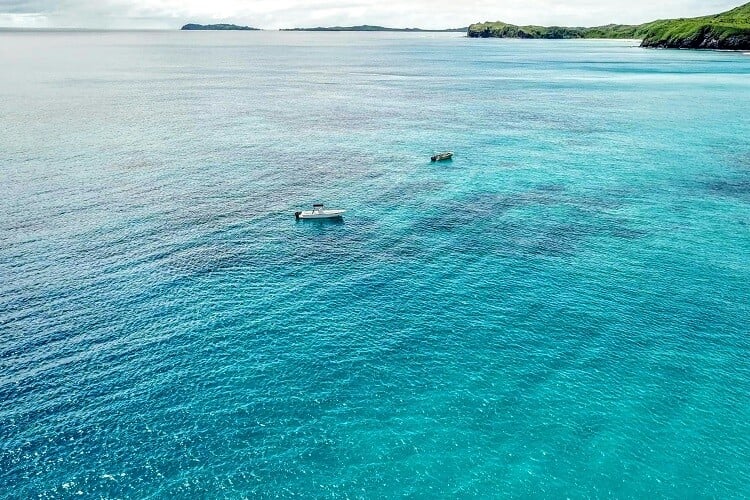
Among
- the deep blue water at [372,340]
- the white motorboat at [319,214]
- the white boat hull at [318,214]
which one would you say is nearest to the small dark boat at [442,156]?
the deep blue water at [372,340]

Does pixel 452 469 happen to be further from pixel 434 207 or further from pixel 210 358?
pixel 434 207

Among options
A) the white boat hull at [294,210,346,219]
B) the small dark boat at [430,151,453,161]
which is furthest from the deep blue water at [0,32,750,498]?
the small dark boat at [430,151,453,161]

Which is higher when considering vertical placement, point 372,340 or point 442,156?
point 442,156

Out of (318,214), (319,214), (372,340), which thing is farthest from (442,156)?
(372,340)

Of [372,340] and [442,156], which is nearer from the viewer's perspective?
[372,340]

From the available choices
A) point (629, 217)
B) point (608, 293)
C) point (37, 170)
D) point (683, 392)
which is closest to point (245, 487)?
point (683, 392)

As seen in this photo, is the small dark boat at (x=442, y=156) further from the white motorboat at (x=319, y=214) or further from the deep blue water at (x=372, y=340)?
the white motorboat at (x=319, y=214)

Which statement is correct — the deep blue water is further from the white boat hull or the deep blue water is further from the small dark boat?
the small dark boat

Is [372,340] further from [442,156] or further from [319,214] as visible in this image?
[442,156]

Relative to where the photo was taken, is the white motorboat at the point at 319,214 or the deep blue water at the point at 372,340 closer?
the deep blue water at the point at 372,340
